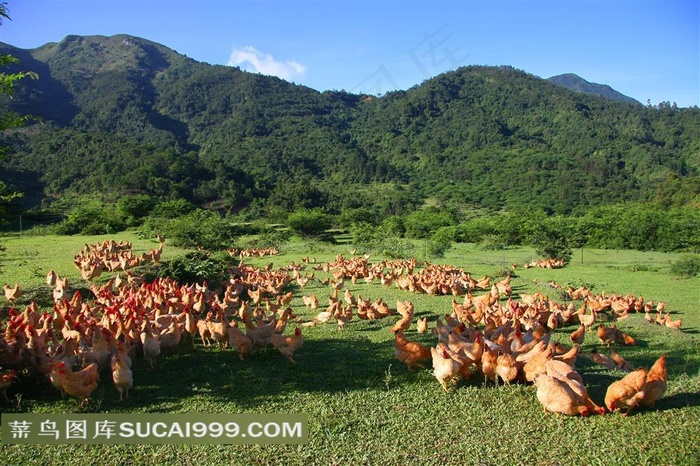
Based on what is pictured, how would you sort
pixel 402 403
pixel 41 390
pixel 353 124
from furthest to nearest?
pixel 353 124 → pixel 41 390 → pixel 402 403

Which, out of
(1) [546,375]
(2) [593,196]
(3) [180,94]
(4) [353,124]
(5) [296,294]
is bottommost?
(5) [296,294]

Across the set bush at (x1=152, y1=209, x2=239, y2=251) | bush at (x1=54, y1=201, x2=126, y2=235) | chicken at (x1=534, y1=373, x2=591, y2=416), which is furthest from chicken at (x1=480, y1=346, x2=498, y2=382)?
bush at (x1=54, y1=201, x2=126, y2=235)

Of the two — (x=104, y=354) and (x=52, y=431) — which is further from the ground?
(x=104, y=354)

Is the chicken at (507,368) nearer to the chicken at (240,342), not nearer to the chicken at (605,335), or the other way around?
the chicken at (605,335)

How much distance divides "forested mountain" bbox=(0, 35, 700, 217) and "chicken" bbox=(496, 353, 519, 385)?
150 ft

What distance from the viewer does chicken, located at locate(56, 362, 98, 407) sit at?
4.33 meters

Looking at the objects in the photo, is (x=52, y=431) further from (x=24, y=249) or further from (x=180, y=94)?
(x=180, y=94)

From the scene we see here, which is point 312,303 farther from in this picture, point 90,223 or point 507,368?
point 90,223

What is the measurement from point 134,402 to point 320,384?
1800mm

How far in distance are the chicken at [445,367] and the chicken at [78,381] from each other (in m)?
3.22

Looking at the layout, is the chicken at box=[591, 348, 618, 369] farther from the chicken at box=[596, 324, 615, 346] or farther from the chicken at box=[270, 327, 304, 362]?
the chicken at box=[270, 327, 304, 362]

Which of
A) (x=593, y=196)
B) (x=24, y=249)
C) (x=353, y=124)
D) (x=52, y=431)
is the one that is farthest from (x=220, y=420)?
(x=353, y=124)

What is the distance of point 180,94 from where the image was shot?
439 feet

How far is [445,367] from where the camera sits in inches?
182
